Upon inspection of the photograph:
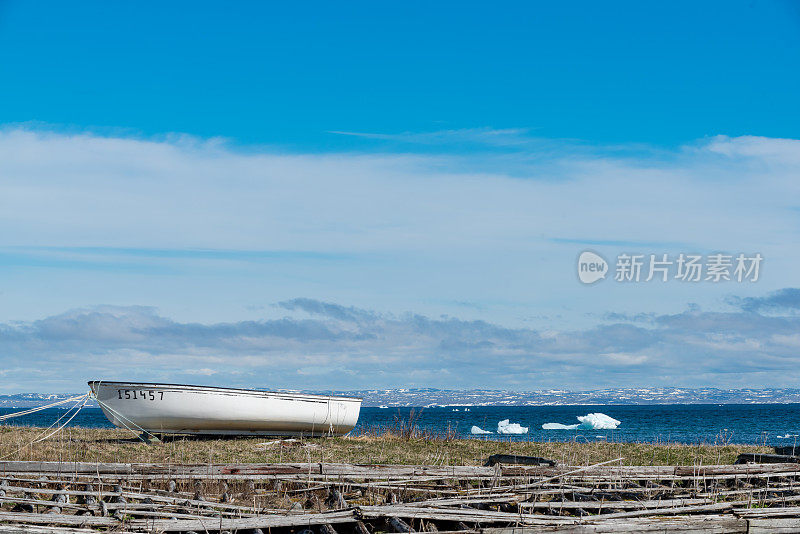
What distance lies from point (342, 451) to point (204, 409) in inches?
217

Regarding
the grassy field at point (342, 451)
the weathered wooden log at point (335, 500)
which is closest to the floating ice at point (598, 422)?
the grassy field at point (342, 451)

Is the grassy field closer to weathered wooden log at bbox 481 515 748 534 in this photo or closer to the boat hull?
the boat hull

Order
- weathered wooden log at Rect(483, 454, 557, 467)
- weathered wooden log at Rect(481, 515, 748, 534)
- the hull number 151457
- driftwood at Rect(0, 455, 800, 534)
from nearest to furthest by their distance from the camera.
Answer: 1. weathered wooden log at Rect(481, 515, 748, 534)
2. driftwood at Rect(0, 455, 800, 534)
3. weathered wooden log at Rect(483, 454, 557, 467)
4. the hull number 151457

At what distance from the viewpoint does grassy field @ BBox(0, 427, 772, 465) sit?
18.7 m

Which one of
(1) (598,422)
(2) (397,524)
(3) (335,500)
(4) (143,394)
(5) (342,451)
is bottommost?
(1) (598,422)

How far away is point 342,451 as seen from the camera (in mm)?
21484

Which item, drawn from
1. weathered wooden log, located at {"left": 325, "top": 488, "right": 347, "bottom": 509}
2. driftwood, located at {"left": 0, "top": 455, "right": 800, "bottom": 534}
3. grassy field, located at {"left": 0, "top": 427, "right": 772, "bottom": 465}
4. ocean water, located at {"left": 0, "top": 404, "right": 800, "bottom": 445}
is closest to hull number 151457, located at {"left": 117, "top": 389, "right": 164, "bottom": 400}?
grassy field, located at {"left": 0, "top": 427, "right": 772, "bottom": 465}

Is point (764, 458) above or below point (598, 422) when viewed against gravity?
above

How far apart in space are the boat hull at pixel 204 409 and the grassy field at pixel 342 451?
585 mm

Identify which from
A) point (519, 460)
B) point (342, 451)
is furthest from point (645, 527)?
point (342, 451)

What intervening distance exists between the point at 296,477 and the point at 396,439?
490 inches

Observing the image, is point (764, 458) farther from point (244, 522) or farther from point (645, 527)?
point (244, 522)

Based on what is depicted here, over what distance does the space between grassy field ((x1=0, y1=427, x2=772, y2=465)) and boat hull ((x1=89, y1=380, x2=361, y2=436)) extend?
0.58 metres

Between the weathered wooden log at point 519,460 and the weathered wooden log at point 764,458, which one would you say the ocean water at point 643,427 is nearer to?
the weathered wooden log at point 764,458
